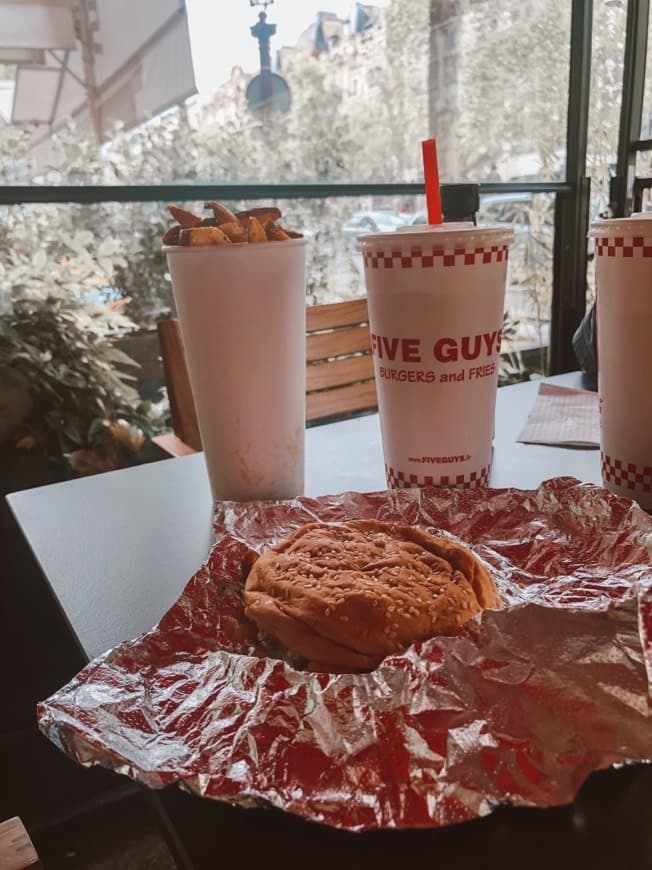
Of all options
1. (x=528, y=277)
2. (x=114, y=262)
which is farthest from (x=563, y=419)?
(x=528, y=277)

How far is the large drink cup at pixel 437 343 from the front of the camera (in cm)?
76

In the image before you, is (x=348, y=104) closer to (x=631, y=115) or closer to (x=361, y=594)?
(x=631, y=115)

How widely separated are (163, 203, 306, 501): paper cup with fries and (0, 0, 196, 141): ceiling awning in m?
1.66

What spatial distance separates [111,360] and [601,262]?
173 centimetres

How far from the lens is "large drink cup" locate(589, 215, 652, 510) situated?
74 cm

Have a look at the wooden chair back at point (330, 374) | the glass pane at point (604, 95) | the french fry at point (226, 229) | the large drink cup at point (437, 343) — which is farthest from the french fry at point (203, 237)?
the glass pane at point (604, 95)

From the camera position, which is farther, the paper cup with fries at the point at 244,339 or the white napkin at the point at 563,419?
the white napkin at the point at 563,419

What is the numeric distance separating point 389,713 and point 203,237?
54 centimetres

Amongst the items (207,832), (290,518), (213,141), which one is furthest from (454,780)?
(213,141)

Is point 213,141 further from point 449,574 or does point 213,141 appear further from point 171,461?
point 449,574

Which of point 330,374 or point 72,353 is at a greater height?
point 72,353

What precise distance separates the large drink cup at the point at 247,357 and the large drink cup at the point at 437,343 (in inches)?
4.1

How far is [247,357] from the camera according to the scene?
850 millimetres

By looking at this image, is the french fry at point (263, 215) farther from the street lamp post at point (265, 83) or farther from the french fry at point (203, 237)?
the street lamp post at point (265, 83)
